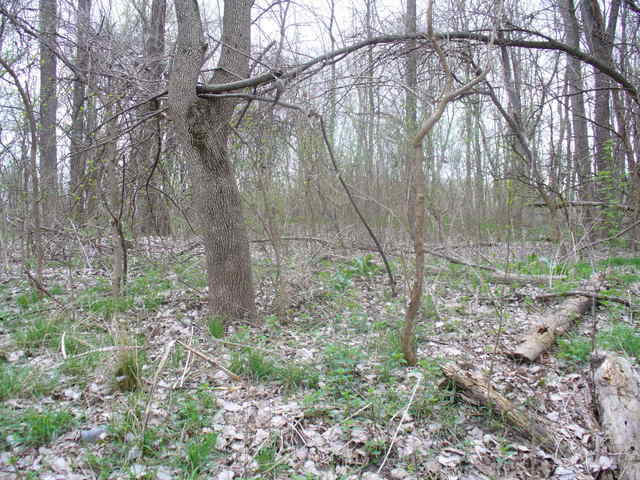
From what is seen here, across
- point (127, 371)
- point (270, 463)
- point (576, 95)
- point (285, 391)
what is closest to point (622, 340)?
point (285, 391)

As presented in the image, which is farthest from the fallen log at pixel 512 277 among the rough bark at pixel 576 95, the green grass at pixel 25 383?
the green grass at pixel 25 383

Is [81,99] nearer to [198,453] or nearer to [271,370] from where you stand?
[271,370]

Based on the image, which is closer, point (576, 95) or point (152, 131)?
point (152, 131)

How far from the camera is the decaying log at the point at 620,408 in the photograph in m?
2.45

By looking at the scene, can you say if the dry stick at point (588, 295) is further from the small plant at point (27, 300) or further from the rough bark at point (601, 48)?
the small plant at point (27, 300)

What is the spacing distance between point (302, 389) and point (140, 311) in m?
2.12

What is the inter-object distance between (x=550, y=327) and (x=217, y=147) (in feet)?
11.3

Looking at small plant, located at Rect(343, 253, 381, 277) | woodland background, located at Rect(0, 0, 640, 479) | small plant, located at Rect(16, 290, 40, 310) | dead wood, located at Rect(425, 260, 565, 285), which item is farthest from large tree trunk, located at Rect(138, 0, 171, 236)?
dead wood, located at Rect(425, 260, 565, 285)

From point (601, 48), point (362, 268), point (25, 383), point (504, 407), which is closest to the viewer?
point (504, 407)

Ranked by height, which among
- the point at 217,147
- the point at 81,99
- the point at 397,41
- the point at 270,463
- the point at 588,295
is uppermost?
the point at 397,41

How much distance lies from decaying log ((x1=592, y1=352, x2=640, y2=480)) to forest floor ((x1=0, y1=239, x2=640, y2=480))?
0.08 metres

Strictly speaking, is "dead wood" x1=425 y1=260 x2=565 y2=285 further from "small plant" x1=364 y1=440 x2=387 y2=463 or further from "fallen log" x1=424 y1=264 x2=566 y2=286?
"small plant" x1=364 y1=440 x2=387 y2=463

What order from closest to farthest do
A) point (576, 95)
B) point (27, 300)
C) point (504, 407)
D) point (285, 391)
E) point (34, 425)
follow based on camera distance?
1. point (34, 425)
2. point (504, 407)
3. point (285, 391)
4. point (27, 300)
5. point (576, 95)

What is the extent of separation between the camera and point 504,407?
283 centimetres
